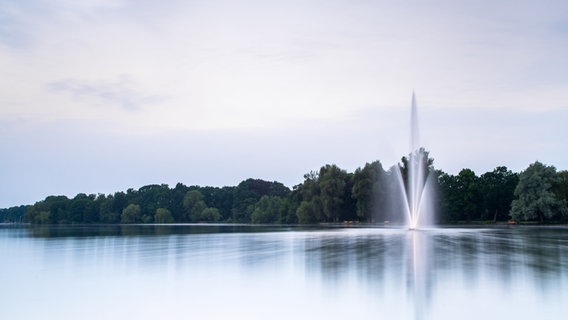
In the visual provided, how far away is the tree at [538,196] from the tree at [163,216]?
12383cm

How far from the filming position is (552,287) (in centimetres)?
1780

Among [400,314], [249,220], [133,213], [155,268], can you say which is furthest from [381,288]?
[133,213]

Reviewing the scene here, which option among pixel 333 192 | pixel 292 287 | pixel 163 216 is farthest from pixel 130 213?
pixel 292 287

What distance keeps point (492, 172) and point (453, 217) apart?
12.0 metres

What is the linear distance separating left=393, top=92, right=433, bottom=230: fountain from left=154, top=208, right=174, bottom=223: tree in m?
98.3

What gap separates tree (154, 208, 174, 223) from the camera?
191 metres

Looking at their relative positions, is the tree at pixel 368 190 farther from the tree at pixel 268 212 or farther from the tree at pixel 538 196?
the tree at pixel 268 212

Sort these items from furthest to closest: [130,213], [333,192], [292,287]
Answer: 1. [130,213]
2. [333,192]
3. [292,287]

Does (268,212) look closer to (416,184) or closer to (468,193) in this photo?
(468,193)

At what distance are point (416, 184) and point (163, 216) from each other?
120201 millimetres

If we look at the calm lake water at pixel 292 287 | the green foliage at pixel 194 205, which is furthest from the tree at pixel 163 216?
the calm lake water at pixel 292 287

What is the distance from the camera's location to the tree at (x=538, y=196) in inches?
3499

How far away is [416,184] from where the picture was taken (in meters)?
89.0

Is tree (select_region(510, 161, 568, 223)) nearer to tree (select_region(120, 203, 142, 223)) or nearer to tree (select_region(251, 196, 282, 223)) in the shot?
tree (select_region(251, 196, 282, 223))
